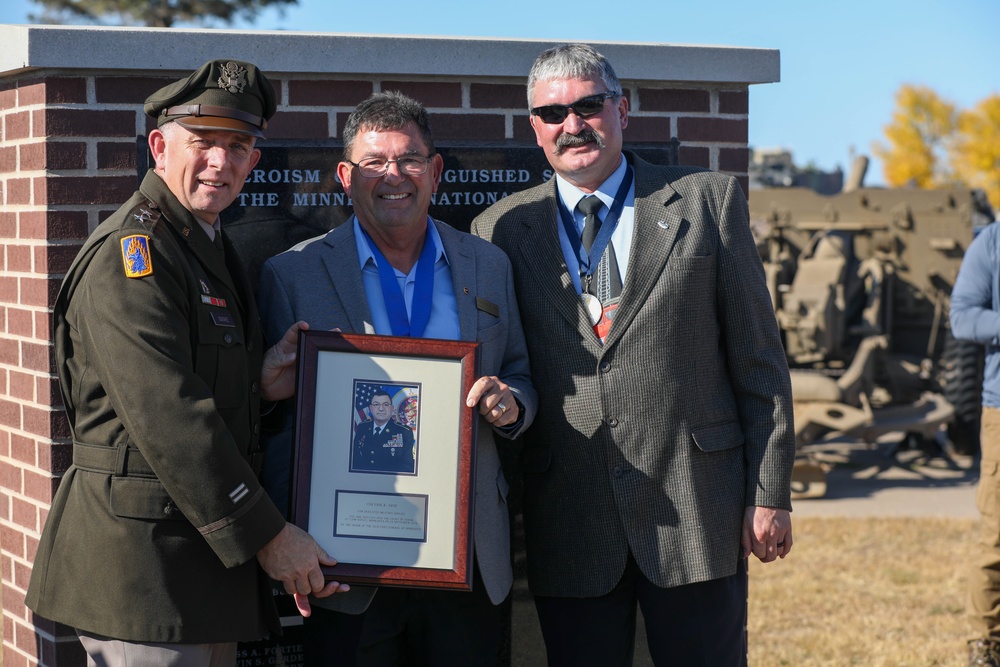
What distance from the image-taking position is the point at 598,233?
3070mm

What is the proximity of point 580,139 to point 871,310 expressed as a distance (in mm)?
8305

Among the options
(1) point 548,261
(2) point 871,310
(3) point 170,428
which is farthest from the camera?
(2) point 871,310

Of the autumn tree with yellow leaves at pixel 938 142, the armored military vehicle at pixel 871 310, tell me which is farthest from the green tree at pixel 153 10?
the autumn tree with yellow leaves at pixel 938 142

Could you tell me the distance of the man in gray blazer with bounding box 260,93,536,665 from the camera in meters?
2.80

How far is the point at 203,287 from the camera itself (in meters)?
2.54

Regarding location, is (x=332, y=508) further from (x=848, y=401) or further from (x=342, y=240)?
(x=848, y=401)

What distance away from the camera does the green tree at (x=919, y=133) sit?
4644 cm

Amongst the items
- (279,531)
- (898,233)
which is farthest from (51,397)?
(898,233)

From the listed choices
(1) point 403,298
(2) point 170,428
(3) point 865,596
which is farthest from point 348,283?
(3) point 865,596

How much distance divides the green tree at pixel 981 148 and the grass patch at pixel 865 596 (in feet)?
130

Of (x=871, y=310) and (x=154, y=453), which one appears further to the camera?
(x=871, y=310)

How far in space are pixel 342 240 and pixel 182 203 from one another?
0.44 meters

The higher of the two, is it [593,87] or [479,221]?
[593,87]

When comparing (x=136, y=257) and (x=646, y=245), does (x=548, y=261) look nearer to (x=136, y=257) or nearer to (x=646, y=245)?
(x=646, y=245)
